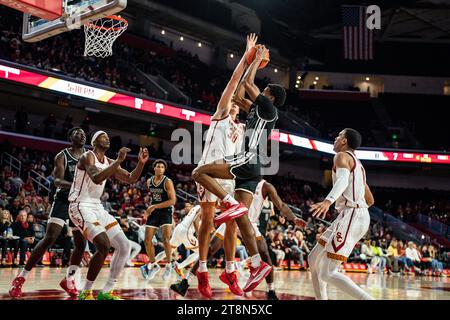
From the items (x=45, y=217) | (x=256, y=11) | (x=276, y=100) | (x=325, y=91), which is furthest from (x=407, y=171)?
(x=276, y=100)

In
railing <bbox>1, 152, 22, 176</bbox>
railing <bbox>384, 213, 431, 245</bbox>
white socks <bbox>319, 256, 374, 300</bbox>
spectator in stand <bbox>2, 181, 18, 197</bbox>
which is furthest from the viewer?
railing <bbox>384, 213, 431, 245</bbox>

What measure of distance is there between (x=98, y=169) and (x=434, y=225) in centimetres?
2639

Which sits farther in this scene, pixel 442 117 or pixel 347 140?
pixel 442 117

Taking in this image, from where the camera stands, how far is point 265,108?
19.0 ft

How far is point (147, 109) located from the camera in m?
21.2

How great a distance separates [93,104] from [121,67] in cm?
426

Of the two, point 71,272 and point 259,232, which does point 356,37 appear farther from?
point 71,272

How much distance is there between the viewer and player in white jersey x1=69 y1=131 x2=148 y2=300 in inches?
214

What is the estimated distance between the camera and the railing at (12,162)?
16.8m

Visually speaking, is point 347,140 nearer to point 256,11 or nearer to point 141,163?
point 141,163

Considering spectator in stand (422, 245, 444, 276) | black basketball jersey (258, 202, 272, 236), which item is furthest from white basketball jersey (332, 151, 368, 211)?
spectator in stand (422, 245, 444, 276)

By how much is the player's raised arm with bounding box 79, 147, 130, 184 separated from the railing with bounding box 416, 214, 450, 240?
26.0 m

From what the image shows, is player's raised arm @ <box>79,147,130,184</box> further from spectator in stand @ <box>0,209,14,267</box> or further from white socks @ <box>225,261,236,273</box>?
spectator in stand @ <box>0,209,14,267</box>

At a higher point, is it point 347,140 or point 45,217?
point 347,140
